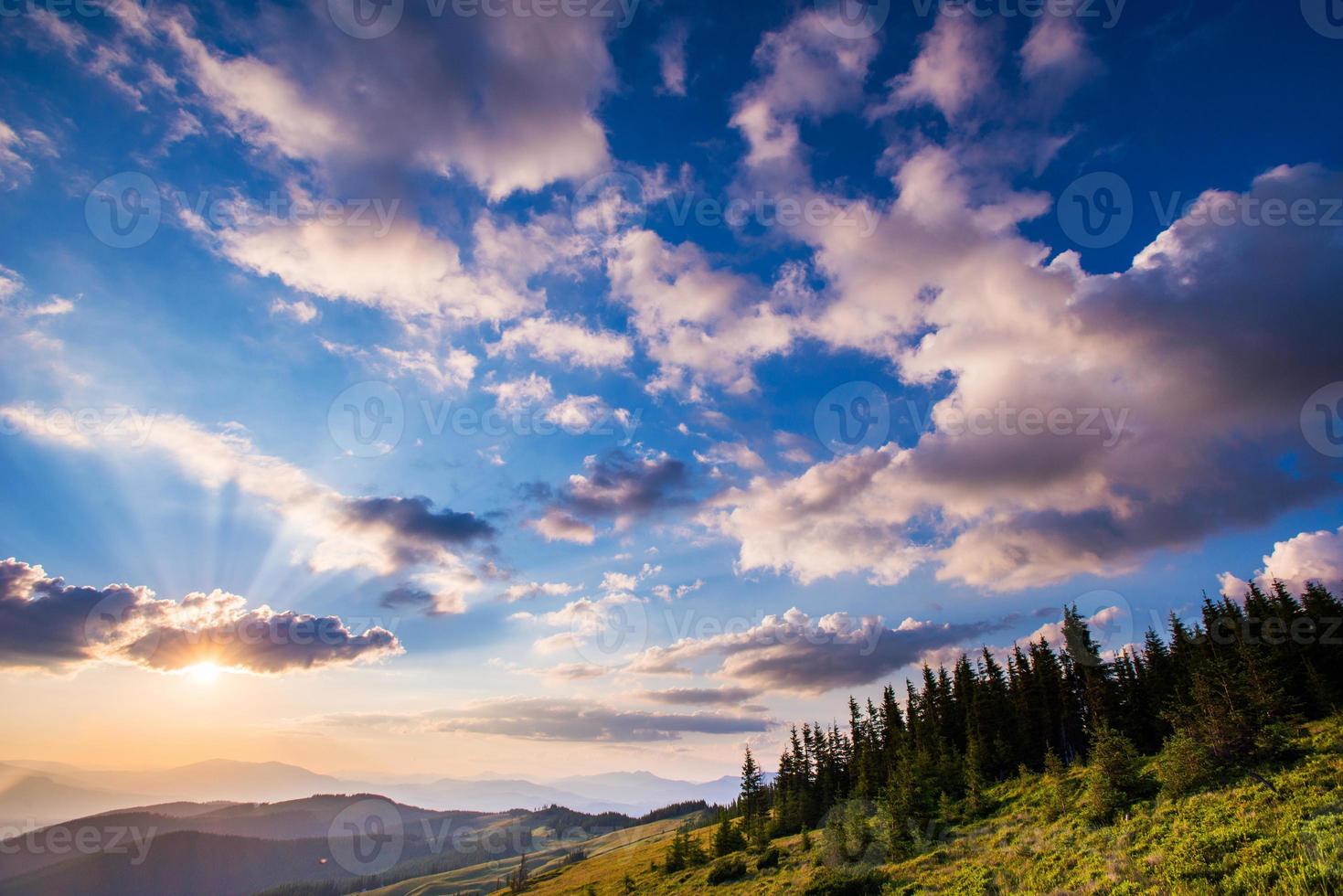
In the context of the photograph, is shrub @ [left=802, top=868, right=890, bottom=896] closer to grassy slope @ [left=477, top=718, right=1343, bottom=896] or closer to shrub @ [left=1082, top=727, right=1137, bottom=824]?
grassy slope @ [left=477, top=718, right=1343, bottom=896]

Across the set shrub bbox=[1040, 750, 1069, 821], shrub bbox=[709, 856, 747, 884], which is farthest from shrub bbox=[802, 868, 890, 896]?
shrub bbox=[709, 856, 747, 884]

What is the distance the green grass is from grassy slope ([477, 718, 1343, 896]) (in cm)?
6

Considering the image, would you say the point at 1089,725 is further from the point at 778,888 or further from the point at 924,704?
the point at 778,888

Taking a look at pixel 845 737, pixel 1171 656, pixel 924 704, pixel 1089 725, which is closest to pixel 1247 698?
pixel 1089 725

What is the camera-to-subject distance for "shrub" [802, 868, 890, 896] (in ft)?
121

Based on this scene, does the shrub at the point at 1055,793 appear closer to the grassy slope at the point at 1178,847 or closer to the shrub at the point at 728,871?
the grassy slope at the point at 1178,847

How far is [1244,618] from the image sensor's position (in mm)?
62531

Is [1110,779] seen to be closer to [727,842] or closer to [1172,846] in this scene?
[1172,846]

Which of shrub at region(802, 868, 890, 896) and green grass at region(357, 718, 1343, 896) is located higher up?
green grass at region(357, 718, 1343, 896)

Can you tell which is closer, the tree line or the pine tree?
the tree line

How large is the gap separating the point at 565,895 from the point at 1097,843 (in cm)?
8061

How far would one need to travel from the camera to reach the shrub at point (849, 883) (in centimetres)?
3694

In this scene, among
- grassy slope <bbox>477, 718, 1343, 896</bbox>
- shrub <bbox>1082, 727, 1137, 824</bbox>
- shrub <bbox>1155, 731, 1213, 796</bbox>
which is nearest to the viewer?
grassy slope <bbox>477, 718, 1343, 896</bbox>

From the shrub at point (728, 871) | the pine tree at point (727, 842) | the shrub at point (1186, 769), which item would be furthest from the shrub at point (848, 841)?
the pine tree at point (727, 842)
